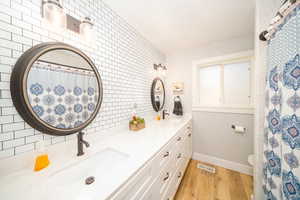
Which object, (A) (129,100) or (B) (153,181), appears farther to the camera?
(A) (129,100)

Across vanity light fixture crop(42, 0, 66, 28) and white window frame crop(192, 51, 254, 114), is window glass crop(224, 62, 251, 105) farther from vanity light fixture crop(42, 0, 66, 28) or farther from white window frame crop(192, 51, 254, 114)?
vanity light fixture crop(42, 0, 66, 28)

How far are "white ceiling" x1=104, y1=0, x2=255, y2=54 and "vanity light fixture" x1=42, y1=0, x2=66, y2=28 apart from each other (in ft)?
2.08

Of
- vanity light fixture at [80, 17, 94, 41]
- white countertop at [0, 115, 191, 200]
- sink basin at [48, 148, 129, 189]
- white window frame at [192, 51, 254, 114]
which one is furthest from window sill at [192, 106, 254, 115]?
vanity light fixture at [80, 17, 94, 41]

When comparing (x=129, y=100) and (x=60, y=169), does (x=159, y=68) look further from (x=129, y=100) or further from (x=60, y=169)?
(x=60, y=169)

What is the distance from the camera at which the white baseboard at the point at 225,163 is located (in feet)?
5.63

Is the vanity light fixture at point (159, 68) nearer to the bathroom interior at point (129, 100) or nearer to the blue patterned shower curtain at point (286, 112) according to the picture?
the bathroom interior at point (129, 100)

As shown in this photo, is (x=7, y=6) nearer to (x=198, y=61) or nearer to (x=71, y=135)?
(x=71, y=135)

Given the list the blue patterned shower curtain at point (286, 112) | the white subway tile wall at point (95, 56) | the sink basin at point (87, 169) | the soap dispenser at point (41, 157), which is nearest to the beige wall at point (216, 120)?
the white subway tile wall at point (95, 56)

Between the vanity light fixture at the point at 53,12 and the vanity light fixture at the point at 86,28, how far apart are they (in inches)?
6.2

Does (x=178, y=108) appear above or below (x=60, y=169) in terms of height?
above

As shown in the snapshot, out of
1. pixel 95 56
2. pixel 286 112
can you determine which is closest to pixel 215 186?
pixel 286 112

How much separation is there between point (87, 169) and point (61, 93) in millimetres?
639

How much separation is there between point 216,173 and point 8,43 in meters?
2.81

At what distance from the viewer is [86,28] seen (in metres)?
0.92
